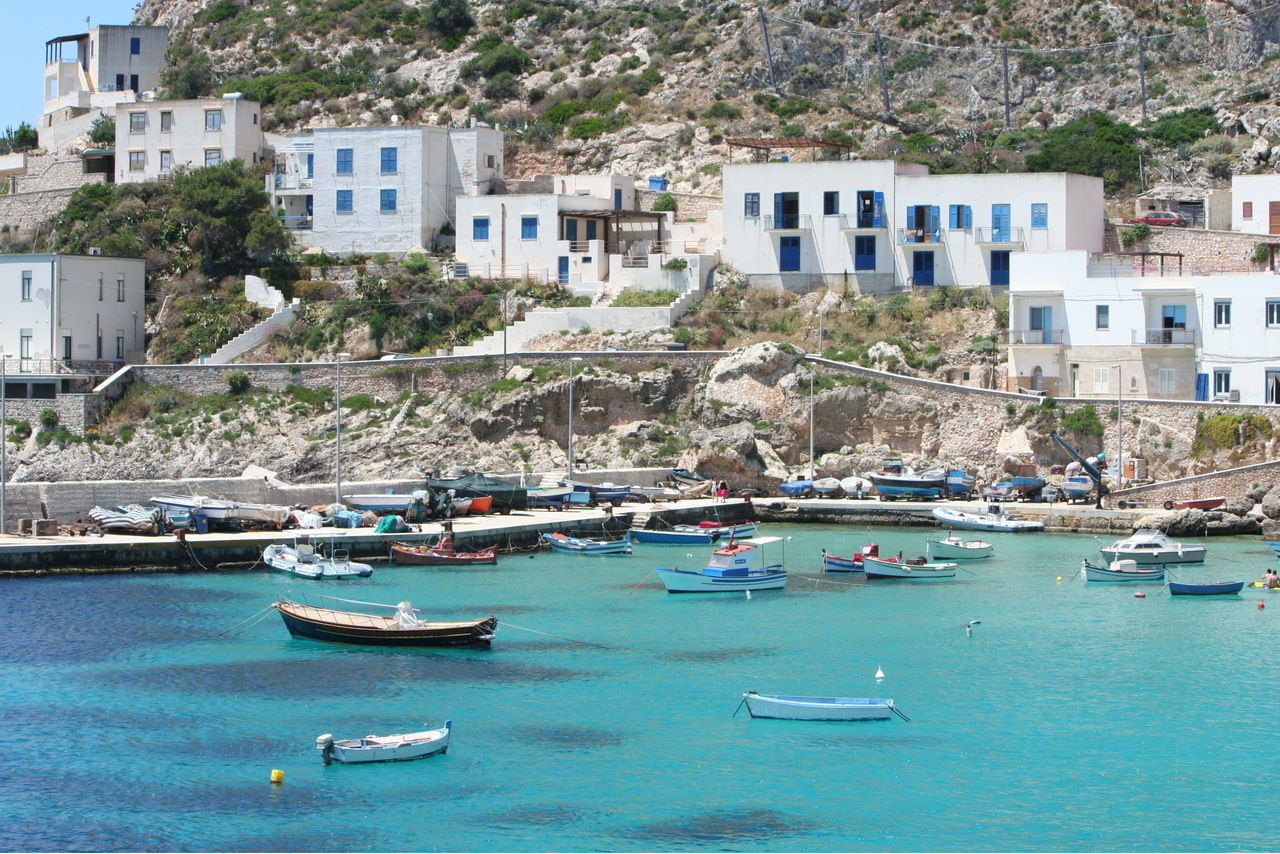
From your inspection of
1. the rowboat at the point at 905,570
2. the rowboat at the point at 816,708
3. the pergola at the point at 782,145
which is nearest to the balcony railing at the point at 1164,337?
the rowboat at the point at 905,570

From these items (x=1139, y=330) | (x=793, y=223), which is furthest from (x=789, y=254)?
(x=1139, y=330)

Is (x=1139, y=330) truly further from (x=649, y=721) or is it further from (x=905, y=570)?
(x=649, y=721)

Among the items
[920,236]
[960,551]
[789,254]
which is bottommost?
[960,551]

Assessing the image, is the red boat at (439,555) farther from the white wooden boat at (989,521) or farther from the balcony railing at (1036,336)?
the balcony railing at (1036,336)

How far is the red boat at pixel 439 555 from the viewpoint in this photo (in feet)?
166

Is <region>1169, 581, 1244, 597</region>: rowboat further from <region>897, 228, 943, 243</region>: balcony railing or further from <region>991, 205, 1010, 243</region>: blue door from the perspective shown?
<region>897, 228, 943, 243</region>: balcony railing

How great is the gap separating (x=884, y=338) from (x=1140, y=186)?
62.5 ft

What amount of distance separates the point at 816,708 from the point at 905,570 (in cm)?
1831

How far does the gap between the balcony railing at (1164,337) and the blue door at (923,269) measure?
34.2 feet

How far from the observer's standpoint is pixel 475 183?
78562mm

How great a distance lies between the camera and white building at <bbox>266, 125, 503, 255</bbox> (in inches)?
3034

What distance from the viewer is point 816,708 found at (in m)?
31.4

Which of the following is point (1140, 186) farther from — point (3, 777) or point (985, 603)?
point (3, 777)

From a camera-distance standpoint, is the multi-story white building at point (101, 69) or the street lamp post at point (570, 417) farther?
the multi-story white building at point (101, 69)
